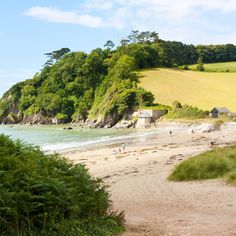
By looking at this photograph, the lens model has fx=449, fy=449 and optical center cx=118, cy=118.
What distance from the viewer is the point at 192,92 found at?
10762cm

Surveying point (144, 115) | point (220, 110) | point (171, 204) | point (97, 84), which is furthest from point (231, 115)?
point (171, 204)

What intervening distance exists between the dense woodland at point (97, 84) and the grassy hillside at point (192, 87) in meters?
4.60

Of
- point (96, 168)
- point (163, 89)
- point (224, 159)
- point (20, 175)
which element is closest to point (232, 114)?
point (163, 89)

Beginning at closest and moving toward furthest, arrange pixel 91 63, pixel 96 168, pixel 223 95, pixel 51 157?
1. pixel 51 157
2. pixel 96 168
3. pixel 223 95
4. pixel 91 63

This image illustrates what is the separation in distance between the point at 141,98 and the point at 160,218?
301 feet

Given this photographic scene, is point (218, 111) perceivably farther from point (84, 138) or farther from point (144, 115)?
point (84, 138)

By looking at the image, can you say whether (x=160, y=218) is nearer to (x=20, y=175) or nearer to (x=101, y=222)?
(x=101, y=222)

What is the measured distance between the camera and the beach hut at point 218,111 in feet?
276

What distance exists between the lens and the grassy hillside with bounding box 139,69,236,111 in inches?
3909

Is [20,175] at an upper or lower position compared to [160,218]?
upper

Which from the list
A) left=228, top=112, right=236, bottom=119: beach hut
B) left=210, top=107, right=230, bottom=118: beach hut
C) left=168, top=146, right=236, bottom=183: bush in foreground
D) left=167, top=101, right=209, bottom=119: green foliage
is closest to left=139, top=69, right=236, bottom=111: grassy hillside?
left=167, top=101, right=209, bottom=119: green foliage

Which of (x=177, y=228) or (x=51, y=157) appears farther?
(x=177, y=228)

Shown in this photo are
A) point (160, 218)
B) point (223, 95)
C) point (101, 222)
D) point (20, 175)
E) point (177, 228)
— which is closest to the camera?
point (20, 175)

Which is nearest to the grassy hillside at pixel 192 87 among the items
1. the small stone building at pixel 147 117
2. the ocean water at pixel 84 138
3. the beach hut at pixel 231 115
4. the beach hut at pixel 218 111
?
the beach hut at pixel 218 111
